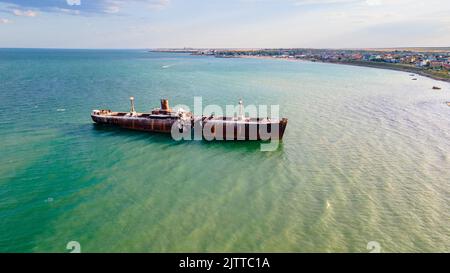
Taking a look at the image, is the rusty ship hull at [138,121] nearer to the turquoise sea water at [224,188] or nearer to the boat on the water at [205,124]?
the boat on the water at [205,124]

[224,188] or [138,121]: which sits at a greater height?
[138,121]

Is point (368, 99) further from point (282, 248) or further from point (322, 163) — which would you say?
point (282, 248)

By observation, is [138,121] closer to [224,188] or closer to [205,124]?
[205,124]

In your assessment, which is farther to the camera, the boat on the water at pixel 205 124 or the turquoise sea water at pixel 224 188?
the boat on the water at pixel 205 124

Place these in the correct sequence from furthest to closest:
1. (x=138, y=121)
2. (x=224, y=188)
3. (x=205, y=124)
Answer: (x=138, y=121) < (x=205, y=124) < (x=224, y=188)

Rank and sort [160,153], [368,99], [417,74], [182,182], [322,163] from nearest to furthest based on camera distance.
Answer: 1. [182,182]
2. [322,163]
3. [160,153]
4. [368,99]
5. [417,74]

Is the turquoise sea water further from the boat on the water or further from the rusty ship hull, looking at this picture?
the boat on the water

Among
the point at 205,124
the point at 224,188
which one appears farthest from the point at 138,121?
the point at 224,188

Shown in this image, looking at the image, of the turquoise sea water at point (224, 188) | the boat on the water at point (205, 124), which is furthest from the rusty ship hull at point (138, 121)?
the turquoise sea water at point (224, 188)
